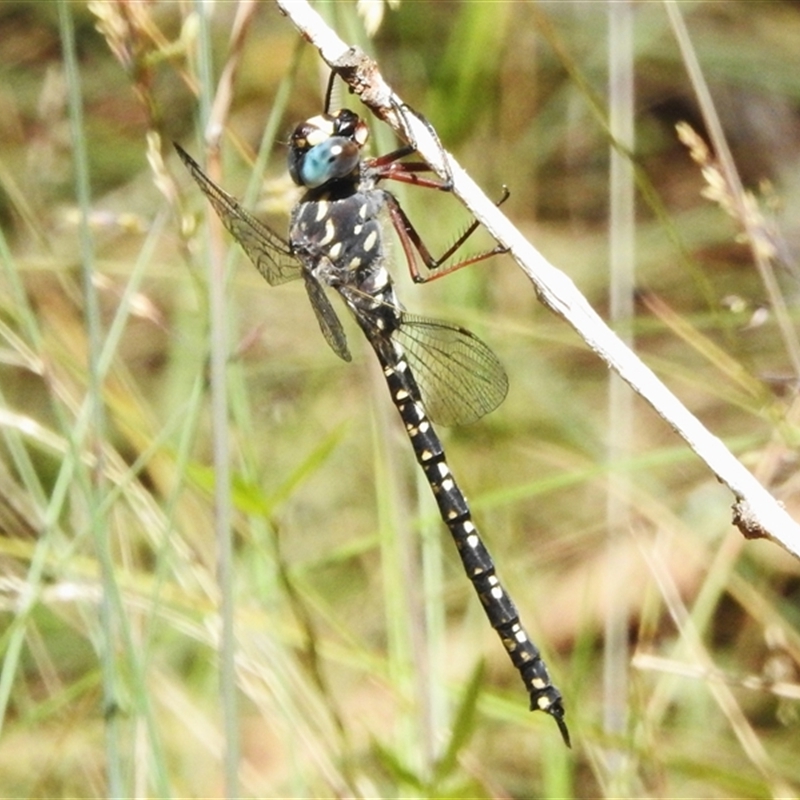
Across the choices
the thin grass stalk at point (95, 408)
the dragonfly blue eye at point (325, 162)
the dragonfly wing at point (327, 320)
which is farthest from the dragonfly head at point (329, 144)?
the thin grass stalk at point (95, 408)

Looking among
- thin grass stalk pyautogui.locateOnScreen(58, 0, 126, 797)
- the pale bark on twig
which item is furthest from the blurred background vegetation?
the pale bark on twig

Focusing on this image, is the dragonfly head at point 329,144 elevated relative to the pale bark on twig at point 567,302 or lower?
elevated

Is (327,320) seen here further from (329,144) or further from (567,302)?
(567,302)

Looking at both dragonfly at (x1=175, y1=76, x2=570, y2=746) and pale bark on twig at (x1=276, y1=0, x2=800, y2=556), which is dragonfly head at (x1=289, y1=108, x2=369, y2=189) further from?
pale bark on twig at (x1=276, y1=0, x2=800, y2=556)

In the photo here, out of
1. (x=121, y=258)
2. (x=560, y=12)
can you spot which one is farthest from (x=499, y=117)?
(x=121, y=258)

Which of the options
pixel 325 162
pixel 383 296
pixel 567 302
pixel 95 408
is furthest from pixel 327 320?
pixel 567 302

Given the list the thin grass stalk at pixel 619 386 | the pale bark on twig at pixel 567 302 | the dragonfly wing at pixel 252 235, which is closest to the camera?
the pale bark on twig at pixel 567 302

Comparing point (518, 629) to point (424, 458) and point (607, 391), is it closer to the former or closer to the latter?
point (424, 458)

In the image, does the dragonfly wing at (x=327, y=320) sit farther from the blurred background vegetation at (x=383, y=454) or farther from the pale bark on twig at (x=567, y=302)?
the pale bark on twig at (x=567, y=302)

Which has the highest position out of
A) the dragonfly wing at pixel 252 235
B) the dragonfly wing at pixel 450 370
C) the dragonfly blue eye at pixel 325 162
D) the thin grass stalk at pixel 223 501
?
the dragonfly blue eye at pixel 325 162
